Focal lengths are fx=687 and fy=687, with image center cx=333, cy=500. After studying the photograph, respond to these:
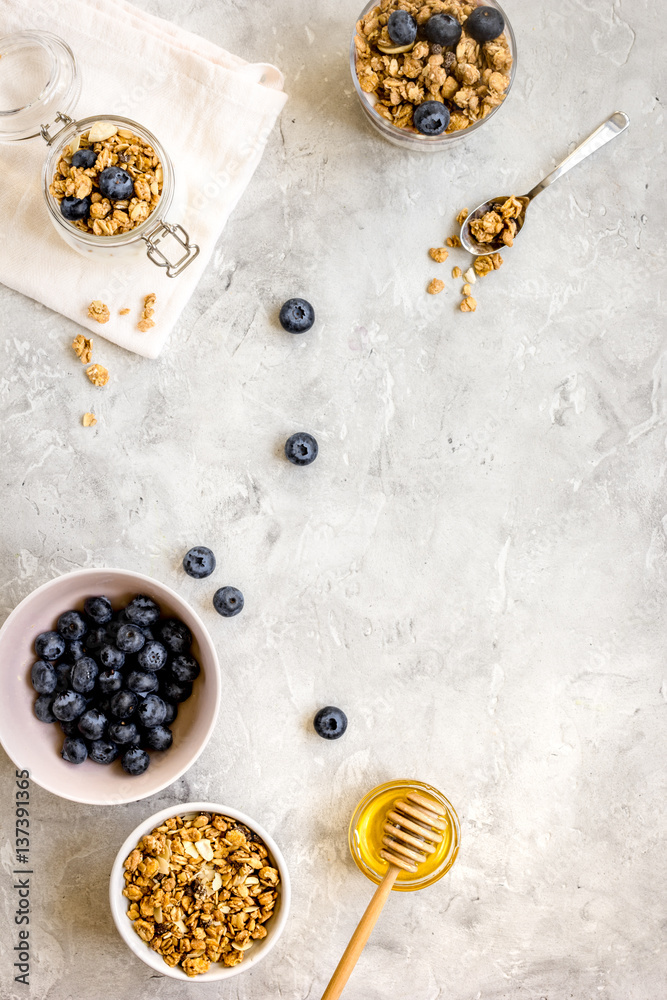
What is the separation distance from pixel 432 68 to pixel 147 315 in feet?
2.17

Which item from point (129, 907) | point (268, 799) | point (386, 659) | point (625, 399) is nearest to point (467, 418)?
point (625, 399)

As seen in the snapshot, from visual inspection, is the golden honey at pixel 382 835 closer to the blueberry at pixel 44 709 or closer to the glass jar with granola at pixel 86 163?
the blueberry at pixel 44 709

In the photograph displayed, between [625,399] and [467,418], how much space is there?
319mm

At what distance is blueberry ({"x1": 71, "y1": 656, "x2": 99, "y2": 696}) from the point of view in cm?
114

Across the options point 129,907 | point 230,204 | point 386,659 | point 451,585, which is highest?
point 230,204

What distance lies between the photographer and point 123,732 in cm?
114

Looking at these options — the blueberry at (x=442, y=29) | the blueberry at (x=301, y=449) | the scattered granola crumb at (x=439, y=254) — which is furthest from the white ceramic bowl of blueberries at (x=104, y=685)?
the blueberry at (x=442, y=29)

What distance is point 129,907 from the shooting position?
1.18 m

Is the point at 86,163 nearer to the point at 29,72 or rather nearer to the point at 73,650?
the point at 29,72

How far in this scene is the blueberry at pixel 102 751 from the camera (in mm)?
1153

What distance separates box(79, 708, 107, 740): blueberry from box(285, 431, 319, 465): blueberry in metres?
0.56

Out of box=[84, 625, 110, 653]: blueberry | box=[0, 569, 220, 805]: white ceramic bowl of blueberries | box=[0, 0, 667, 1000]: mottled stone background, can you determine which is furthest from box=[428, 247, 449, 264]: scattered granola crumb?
box=[84, 625, 110, 653]: blueberry

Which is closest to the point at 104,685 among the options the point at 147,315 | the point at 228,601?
the point at 228,601

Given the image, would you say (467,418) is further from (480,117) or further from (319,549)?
(480,117)
